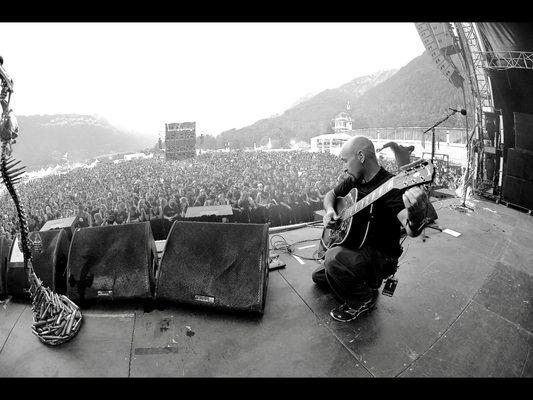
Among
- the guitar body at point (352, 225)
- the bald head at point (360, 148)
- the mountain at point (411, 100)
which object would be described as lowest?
the guitar body at point (352, 225)

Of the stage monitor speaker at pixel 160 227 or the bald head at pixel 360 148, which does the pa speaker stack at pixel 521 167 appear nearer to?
the bald head at pixel 360 148

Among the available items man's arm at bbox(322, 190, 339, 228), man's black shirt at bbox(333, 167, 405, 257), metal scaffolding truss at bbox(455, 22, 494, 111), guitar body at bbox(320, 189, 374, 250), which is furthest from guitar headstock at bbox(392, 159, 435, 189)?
metal scaffolding truss at bbox(455, 22, 494, 111)

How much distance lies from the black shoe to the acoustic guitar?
591 mm

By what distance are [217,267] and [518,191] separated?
764cm

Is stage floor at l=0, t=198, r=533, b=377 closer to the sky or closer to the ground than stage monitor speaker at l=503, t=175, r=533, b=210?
closer to the ground

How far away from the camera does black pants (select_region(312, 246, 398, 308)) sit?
8.81ft

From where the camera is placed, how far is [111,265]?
287cm

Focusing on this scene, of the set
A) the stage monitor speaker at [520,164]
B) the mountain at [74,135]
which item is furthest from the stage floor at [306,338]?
the mountain at [74,135]

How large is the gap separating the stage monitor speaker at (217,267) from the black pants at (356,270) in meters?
0.68

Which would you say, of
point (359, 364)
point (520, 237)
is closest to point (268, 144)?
point (520, 237)

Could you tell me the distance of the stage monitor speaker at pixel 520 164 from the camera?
21.7ft

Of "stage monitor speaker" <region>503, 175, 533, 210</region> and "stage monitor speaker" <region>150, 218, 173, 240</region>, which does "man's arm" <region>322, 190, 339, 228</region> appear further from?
"stage monitor speaker" <region>503, 175, 533, 210</region>

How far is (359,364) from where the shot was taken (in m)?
2.18
